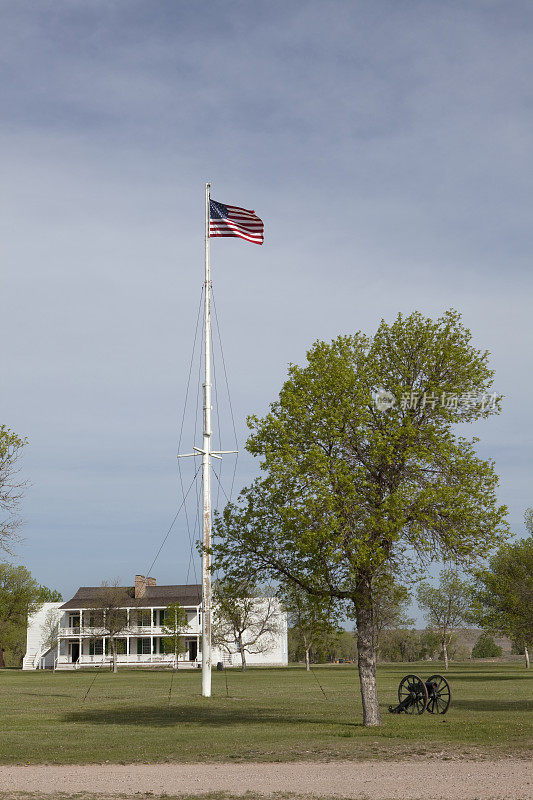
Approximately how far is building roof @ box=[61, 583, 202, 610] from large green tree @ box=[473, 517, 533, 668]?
134 ft

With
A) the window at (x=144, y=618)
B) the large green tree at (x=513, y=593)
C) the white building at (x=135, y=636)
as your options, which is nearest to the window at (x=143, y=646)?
the white building at (x=135, y=636)

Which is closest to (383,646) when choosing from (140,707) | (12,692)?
(12,692)

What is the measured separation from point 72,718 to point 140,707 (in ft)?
14.4

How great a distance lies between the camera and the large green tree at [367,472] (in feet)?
66.3

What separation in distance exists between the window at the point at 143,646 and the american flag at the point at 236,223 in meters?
61.3

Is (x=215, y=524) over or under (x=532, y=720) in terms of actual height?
over

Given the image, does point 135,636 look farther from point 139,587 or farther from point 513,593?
point 513,593

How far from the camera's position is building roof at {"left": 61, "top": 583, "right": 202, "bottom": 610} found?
3359 inches

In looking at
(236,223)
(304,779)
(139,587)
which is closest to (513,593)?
(236,223)

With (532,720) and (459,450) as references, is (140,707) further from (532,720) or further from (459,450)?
(459,450)

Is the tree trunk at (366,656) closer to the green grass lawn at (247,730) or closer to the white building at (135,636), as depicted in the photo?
the green grass lawn at (247,730)

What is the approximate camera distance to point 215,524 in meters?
22.7
